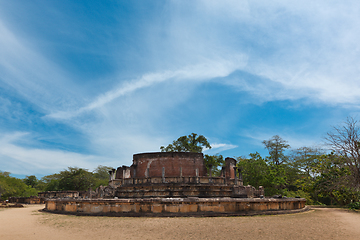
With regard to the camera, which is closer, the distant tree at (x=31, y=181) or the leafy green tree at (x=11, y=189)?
the leafy green tree at (x=11, y=189)

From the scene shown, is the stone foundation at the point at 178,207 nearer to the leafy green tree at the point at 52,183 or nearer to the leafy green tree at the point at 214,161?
the leafy green tree at the point at 214,161

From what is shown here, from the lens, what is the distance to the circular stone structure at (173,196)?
1002 centimetres

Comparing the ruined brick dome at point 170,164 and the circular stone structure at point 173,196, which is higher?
the ruined brick dome at point 170,164

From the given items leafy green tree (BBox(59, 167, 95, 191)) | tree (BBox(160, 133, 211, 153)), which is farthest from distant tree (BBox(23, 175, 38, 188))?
tree (BBox(160, 133, 211, 153))

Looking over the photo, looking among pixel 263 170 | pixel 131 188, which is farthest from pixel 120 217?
pixel 263 170

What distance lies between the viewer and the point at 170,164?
21.4 m

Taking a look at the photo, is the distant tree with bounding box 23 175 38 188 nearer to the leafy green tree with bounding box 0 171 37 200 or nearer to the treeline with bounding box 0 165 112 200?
the treeline with bounding box 0 165 112 200

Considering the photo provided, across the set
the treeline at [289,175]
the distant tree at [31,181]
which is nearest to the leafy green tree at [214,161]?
the treeline at [289,175]

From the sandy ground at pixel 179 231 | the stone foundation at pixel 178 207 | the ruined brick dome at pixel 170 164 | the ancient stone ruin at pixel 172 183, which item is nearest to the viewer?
the sandy ground at pixel 179 231

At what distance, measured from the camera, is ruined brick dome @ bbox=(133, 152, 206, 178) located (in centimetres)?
2134

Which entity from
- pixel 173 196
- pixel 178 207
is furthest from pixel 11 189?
pixel 178 207

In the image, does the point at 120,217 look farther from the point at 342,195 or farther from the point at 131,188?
the point at 342,195

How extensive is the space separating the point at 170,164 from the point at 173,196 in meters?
7.49

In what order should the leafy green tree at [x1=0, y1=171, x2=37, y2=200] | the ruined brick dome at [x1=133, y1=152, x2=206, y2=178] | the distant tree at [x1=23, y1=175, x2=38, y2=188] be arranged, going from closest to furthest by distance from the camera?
the ruined brick dome at [x1=133, y1=152, x2=206, y2=178] < the leafy green tree at [x1=0, y1=171, x2=37, y2=200] < the distant tree at [x1=23, y1=175, x2=38, y2=188]
